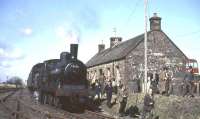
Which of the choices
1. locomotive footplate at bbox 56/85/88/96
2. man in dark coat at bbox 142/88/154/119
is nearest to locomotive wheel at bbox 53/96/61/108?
locomotive footplate at bbox 56/85/88/96

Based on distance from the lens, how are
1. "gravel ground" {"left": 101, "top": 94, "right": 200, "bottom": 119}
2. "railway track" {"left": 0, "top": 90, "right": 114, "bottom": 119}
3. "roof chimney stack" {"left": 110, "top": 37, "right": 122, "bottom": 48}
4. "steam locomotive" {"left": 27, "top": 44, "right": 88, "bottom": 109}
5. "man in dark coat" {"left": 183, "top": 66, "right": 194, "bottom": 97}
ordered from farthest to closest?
"roof chimney stack" {"left": 110, "top": 37, "right": 122, "bottom": 48}
"steam locomotive" {"left": 27, "top": 44, "right": 88, "bottom": 109}
"man in dark coat" {"left": 183, "top": 66, "right": 194, "bottom": 97}
"railway track" {"left": 0, "top": 90, "right": 114, "bottom": 119}
"gravel ground" {"left": 101, "top": 94, "right": 200, "bottom": 119}

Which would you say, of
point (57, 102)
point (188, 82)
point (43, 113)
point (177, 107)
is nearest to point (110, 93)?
point (57, 102)

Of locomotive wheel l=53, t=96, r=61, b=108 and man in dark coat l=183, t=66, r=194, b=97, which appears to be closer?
man in dark coat l=183, t=66, r=194, b=97

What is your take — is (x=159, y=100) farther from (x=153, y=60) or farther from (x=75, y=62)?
(x=153, y=60)

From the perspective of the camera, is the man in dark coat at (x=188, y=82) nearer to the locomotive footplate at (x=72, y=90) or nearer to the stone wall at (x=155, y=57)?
the locomotive footplate at (x=72, y=90)

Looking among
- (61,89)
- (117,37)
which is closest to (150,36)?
(117,37)

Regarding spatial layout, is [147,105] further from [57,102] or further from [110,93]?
[57,102]

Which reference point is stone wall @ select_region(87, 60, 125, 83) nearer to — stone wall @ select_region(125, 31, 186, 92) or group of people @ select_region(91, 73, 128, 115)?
stone wall @ select_region(125, 31, 186, 92)

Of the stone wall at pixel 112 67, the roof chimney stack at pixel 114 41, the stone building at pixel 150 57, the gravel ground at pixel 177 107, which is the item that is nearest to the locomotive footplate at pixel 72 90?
the gravel ground at pixel 177 107

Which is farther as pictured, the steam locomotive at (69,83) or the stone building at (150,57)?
the stone building at (150,57)

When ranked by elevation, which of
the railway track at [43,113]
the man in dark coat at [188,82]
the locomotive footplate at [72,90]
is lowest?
the railway track at [43,113]

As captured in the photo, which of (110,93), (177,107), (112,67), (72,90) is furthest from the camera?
(112,67)

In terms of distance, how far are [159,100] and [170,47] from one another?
15357 millimetres

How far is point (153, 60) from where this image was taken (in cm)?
3319
